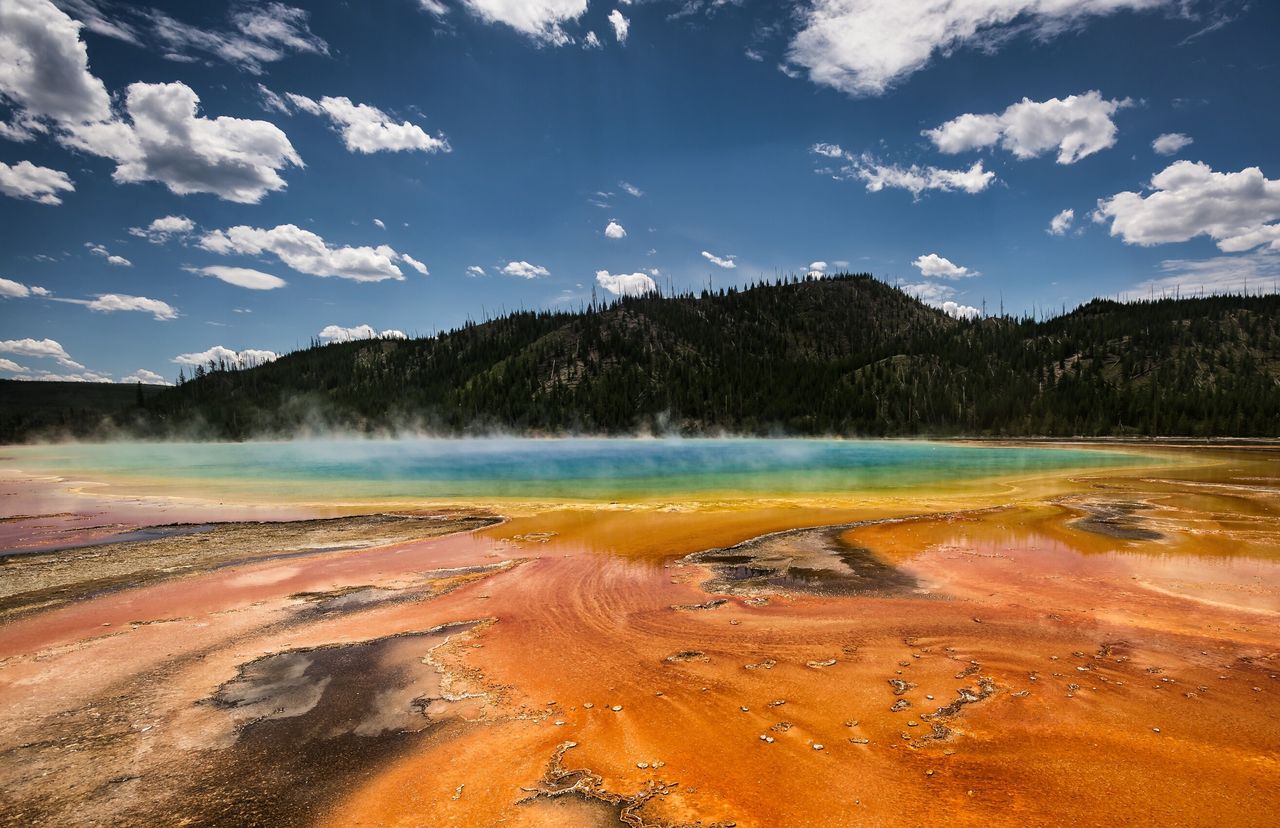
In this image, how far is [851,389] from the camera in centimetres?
13888

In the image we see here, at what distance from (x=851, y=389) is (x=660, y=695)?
5575 inches

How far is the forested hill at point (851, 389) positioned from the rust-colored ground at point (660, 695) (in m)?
114

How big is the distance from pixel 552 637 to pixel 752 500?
16.6 m

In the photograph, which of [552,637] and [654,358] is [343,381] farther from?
[552,637]

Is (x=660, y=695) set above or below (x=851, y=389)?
below

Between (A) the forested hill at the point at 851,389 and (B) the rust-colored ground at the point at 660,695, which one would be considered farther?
(A) the forested hill at the point at 851,389

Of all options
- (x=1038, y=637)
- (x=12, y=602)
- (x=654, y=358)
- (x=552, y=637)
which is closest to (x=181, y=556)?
(x=12, y=602)

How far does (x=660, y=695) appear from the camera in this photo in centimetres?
673

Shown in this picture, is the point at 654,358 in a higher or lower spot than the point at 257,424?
higher

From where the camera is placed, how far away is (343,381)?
197375 mm

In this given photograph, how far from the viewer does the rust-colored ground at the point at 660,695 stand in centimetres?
479

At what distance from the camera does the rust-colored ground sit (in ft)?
15.7

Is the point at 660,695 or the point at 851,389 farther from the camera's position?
the point at 851,389

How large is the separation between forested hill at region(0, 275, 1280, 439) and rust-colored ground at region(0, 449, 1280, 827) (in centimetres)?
11395
